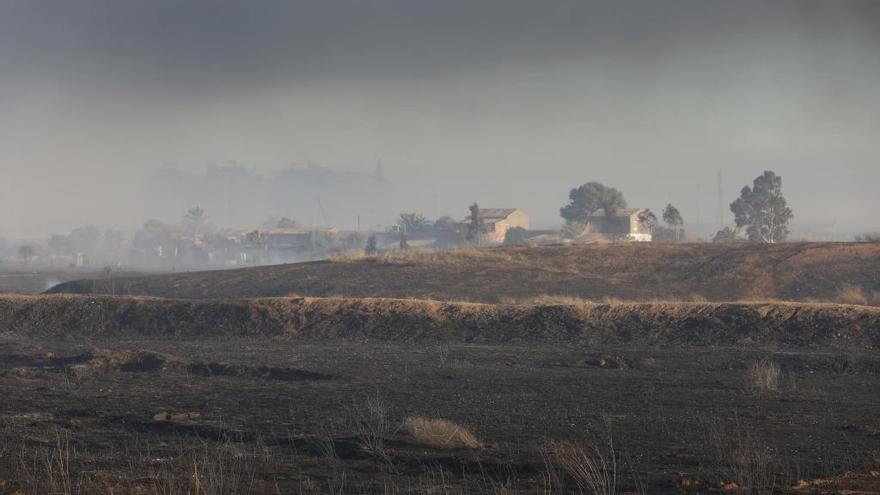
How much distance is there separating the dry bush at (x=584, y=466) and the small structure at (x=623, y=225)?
85483 mm

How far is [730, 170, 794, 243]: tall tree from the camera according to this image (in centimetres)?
9394

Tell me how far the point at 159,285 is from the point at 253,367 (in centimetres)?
2870

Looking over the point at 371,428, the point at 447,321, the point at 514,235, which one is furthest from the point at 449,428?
the point at 514,235

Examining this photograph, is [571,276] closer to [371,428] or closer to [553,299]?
[553,299]

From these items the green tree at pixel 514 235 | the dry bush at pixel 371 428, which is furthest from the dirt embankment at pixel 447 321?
the green tree at pixel 514 235

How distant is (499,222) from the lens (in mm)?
117125

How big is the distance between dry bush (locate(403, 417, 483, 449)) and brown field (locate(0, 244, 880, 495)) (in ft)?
0.11

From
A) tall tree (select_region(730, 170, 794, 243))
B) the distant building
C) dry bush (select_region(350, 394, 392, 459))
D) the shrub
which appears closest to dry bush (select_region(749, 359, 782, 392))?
the shrub

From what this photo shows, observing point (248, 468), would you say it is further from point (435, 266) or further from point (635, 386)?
point (435, 266)

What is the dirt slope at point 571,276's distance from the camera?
Result: 4584 centimetres

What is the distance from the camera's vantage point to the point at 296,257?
11700 centimetres

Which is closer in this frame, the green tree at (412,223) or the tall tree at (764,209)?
the tall tree at (764,209)

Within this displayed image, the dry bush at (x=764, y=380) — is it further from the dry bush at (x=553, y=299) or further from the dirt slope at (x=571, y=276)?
the dirt slope at (x=571, y=276)

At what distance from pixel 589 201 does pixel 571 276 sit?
66912mm
